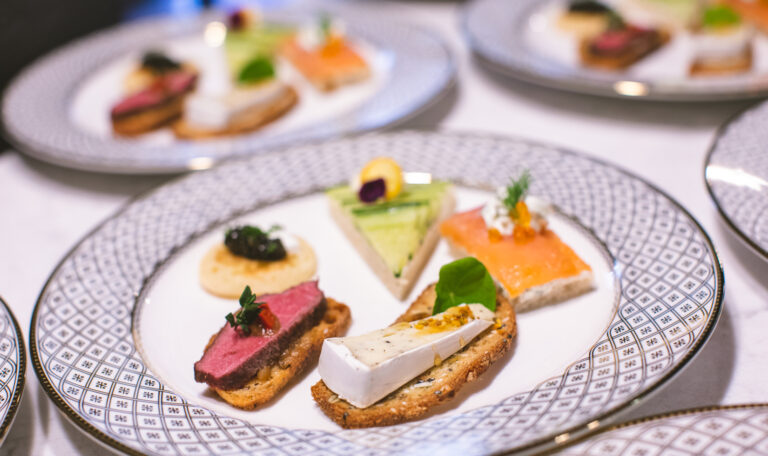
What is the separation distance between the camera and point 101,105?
4.22 m

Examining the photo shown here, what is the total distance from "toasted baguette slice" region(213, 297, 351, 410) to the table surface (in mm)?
439

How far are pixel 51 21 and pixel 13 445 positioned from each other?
402 cm

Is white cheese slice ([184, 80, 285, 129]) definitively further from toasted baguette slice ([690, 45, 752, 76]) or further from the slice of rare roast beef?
toasted baguette slice ([690, 45, 752, 76])

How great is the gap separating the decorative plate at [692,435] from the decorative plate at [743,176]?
723 mm

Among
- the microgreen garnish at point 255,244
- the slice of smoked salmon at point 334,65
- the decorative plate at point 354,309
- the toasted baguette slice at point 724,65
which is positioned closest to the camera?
the decorative plate at point 354,309

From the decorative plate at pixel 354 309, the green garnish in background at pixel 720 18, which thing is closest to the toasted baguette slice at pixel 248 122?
the decorative plate at pixel 354 309

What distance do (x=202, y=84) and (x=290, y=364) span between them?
3001 millimetres

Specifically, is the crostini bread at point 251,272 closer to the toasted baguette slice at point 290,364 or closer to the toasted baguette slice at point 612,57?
the toasted baguette slice at point 290,364

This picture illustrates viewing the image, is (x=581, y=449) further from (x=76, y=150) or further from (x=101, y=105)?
(x=101, y=105)

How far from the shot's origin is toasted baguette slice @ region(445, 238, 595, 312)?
2.26 m

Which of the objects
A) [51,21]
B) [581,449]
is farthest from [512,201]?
[51,21]

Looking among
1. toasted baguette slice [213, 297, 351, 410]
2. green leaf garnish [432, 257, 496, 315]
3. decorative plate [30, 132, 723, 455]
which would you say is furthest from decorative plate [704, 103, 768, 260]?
toasted baguette slice [213, 297, 351, 410]

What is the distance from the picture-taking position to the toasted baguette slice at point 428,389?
1822 mm

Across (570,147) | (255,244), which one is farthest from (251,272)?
(570,147)
